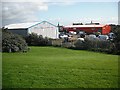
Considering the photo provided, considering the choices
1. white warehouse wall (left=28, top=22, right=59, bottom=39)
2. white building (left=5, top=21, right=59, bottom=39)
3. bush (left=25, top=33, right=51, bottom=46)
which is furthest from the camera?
white warehouse wall (left=28, top=22, right=59, bottom=39)

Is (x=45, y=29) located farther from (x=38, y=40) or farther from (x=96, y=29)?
(x=96, y=29)

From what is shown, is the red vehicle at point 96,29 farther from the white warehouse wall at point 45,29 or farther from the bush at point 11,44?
the bush at point 11,44

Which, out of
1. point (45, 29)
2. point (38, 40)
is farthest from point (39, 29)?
point (38, 40)

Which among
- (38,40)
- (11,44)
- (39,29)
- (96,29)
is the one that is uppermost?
(96,29)

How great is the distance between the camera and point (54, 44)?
4003 cm

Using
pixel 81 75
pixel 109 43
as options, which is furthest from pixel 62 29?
pixel 81 75

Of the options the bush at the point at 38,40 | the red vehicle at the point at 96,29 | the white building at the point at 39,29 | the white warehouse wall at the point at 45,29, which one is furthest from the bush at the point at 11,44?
the red vehicle at the point at 96,29

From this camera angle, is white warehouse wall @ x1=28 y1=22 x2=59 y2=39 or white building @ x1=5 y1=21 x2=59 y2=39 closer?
white building @ x1=5 y1=21 x2=59 y2=39

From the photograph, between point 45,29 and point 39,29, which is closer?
point 39,29

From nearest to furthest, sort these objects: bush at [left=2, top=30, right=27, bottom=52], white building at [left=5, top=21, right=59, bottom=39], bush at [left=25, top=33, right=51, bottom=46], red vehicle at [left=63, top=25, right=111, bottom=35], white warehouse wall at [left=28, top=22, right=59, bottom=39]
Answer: bush at [left=2, top=30, right=27, bottom=52]
bush at [left=25, top=33, right=51, bottom=46]
white building at [left=5, top=21, right=59, bottom=39]
white warehouse wall at [left=28, top=22, right=59, bottom=39]
red vehicle at [left=63, top=25, right=111, bottom=35]

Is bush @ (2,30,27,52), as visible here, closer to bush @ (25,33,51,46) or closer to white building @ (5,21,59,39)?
bush @ (25,33,51,46)

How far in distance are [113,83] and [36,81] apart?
2772mm

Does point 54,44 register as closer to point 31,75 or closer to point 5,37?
point 5,37

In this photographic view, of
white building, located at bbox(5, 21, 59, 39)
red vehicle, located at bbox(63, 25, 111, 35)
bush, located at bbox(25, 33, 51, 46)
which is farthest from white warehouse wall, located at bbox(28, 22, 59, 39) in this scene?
red vehicle, located at bbox(63, 25, 111, 35)
